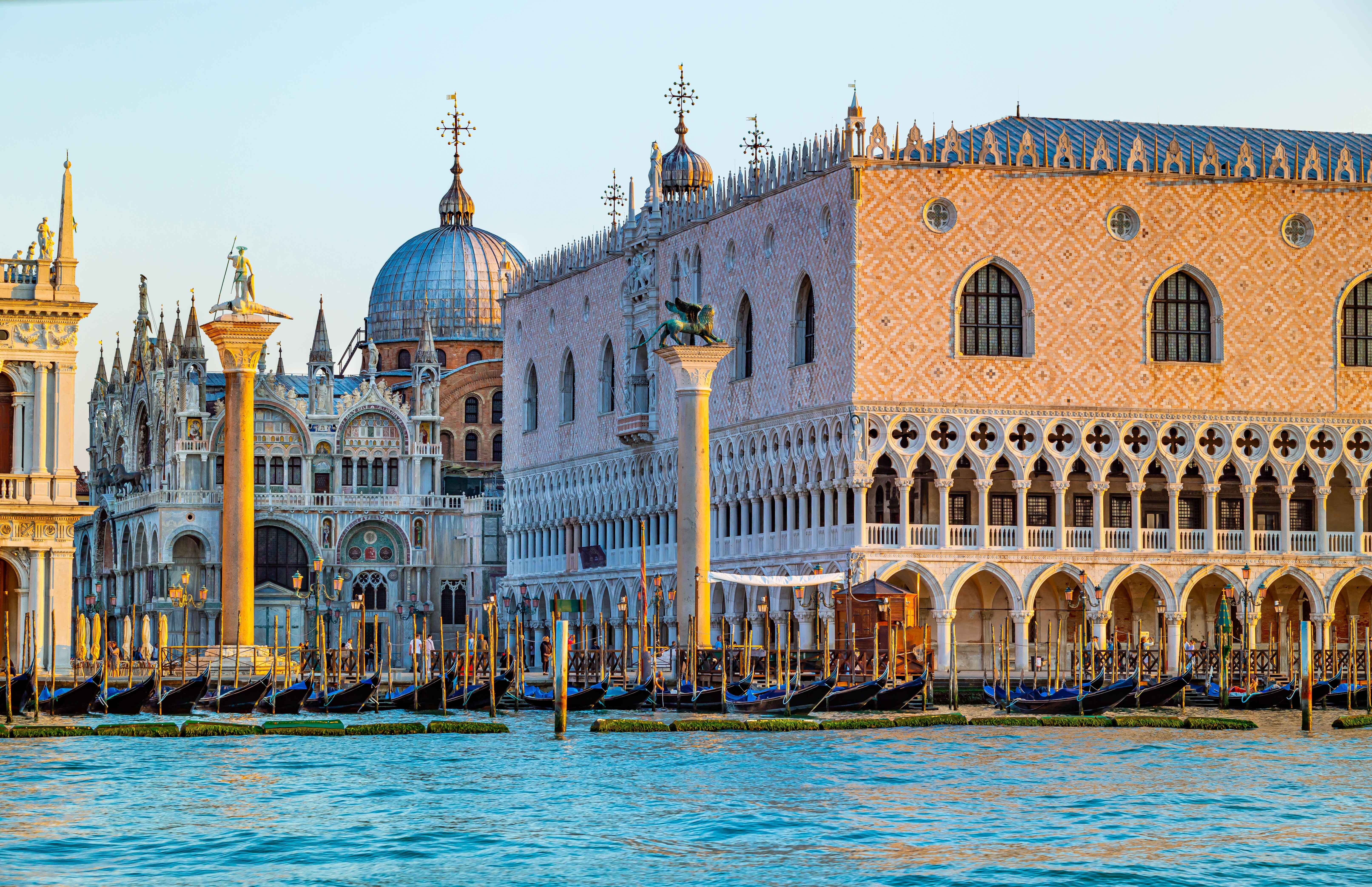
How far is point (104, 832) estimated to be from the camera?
94.9ft

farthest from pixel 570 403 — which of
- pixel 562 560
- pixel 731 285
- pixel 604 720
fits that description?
pixel 604 720

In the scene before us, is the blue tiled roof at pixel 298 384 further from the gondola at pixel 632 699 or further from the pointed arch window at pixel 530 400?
the gondola at pixel 632 699

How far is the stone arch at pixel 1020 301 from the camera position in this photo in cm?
5219

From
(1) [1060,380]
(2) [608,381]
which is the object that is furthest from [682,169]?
(1) [1060,380]

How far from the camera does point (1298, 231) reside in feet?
177

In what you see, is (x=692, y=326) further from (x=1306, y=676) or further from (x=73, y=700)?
(x=73, y=700)

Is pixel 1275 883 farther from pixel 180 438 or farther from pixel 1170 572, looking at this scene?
pixel 180 438

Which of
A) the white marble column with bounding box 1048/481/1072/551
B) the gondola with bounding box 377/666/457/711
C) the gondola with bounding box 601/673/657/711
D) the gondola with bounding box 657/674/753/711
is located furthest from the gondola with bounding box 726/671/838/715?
the white marble column with bounding box 1048/481/1072/551

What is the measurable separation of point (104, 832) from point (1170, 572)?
97.1 feet

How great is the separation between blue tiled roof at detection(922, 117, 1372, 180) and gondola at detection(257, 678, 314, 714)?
58.6 ft

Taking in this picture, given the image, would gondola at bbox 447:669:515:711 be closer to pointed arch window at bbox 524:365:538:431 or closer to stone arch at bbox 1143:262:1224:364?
stone arch at bbox 1143:262:1224:364

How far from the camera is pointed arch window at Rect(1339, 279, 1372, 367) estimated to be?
178 feet

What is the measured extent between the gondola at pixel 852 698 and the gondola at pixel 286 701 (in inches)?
356

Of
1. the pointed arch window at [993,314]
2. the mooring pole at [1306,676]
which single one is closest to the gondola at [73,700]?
the pointed arch window at [993,314]
